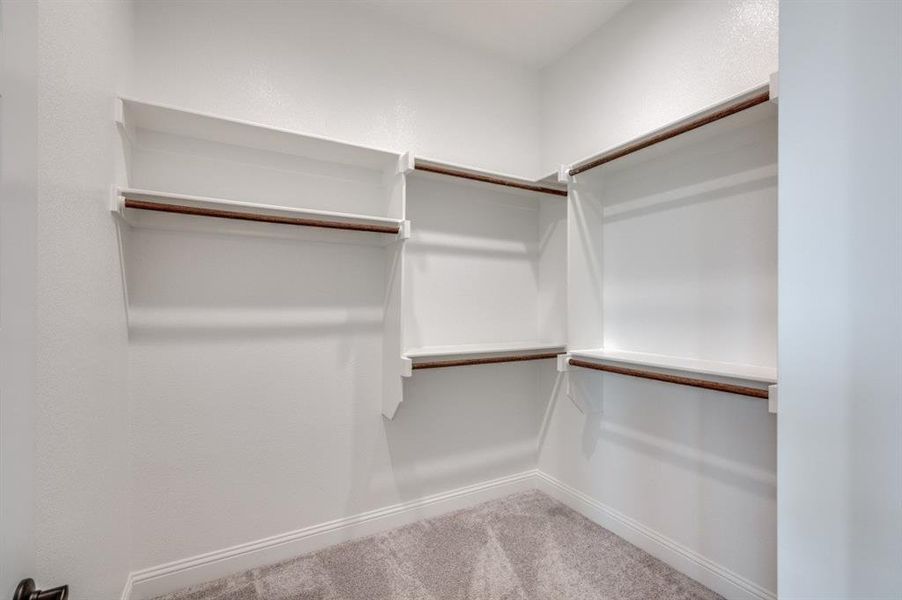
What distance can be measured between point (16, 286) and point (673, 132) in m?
1.91

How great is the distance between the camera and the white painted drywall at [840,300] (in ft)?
1.36

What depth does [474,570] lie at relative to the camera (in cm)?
182

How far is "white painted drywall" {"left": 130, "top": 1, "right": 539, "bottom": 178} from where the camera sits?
174 cm

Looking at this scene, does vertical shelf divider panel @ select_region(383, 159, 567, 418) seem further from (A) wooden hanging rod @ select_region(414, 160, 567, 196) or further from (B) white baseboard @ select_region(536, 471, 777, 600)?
(B) white baseboard @ select_region(536, 471, 777, 600)

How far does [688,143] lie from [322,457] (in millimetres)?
2133

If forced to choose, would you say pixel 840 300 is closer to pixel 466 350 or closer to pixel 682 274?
pixel 682 274

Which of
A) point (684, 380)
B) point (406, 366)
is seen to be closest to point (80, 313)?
point (406, 366)

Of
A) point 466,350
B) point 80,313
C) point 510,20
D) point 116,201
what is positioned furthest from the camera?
point 510,20

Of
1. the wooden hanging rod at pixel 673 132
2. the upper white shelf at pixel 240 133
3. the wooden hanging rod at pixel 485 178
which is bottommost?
the wooden hanging rod at pixel 485 178

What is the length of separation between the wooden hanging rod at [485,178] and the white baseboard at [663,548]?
1.63 meters

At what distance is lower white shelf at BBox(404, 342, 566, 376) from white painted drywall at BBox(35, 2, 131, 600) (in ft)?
3.54

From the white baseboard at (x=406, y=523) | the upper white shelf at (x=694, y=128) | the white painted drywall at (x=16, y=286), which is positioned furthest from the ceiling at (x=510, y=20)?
the white baseboard at (x=406, y=523)

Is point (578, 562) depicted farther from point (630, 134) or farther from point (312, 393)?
point (630, 134)

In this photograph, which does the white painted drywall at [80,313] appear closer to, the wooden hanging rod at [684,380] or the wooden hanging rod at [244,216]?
the wooden hanging rod at [244,216]
